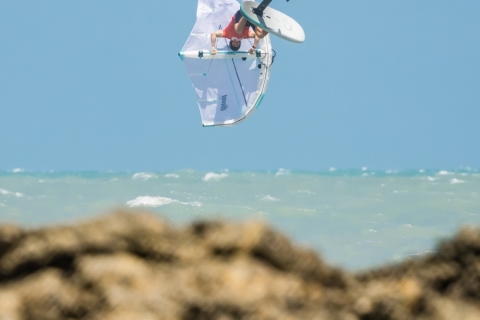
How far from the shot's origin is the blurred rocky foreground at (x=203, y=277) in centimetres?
157

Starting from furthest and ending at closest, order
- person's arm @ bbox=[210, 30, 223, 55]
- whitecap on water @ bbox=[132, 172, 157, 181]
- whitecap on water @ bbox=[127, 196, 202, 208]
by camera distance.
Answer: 1. whitecap on water @ bbox=[132, 172, 157, 181]
2. whitecap on water @ bbox=[127, 196, 202, 208]
3. person's arm @ bbox=[210, 30, 223, 55]

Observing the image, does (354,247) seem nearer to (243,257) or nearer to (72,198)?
(72,198)

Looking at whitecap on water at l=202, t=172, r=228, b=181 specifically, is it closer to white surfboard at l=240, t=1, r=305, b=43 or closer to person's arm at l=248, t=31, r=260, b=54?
person's arm at l=248, t=31, r=260, b=54

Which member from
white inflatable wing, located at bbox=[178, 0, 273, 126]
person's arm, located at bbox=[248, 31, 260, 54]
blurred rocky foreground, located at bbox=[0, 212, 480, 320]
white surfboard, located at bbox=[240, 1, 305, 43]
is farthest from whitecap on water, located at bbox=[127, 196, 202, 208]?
blurred rocky foreground, located at bbox=[0, 212, 480, 320]

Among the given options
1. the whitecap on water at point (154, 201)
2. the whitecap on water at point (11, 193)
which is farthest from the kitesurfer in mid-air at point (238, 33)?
the whitecap on water at point (11, 193)

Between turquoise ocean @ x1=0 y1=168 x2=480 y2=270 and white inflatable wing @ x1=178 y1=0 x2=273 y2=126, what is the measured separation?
9.61 feet

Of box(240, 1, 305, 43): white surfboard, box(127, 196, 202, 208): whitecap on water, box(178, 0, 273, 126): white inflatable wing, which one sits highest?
box(240, 1, 305, 43): white surfboard

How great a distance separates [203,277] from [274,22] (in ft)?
54.9

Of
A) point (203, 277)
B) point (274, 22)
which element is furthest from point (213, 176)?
point (203, 277)

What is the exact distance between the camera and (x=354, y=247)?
1695 centimetres

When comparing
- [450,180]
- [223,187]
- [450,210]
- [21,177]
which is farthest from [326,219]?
[21,177]

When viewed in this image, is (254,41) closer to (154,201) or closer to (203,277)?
(154,201)

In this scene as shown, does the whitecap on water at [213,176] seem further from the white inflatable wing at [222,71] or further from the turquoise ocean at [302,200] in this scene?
the white inflatable wing at [222,71]

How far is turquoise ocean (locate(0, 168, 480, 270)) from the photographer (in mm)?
18266
